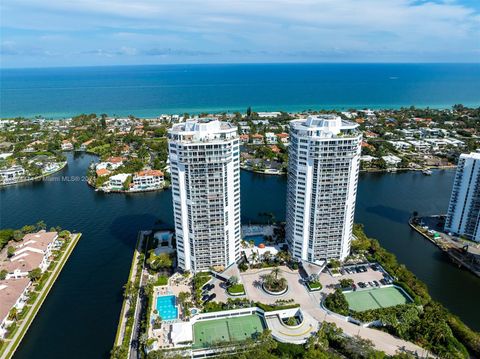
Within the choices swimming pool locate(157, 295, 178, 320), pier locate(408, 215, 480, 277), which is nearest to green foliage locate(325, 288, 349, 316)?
swimming pool locate(157, 295, 178, 320)

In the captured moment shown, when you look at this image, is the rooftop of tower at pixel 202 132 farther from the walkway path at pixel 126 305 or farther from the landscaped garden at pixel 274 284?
the walkway path at pixel 126 305

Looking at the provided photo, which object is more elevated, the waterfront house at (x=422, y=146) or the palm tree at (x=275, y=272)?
the waterfront house at (x=422, y=146)

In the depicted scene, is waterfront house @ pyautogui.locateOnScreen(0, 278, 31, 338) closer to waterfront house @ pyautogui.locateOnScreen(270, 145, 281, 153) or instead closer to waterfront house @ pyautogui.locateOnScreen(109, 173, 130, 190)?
waterfront house @ pyautogui.locateOnScreen(109, 173, 130, 190)

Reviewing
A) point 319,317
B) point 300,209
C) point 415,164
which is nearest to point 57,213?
point 300,209

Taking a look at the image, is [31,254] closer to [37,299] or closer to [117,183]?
[37,299]

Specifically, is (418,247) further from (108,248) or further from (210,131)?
(108,248)

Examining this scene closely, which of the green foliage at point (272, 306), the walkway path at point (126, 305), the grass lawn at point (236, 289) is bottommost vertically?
the walkway path at point (126, 305)

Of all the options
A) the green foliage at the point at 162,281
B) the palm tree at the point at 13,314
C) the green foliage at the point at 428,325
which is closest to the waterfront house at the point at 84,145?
the palm tree at the point at 13,314
